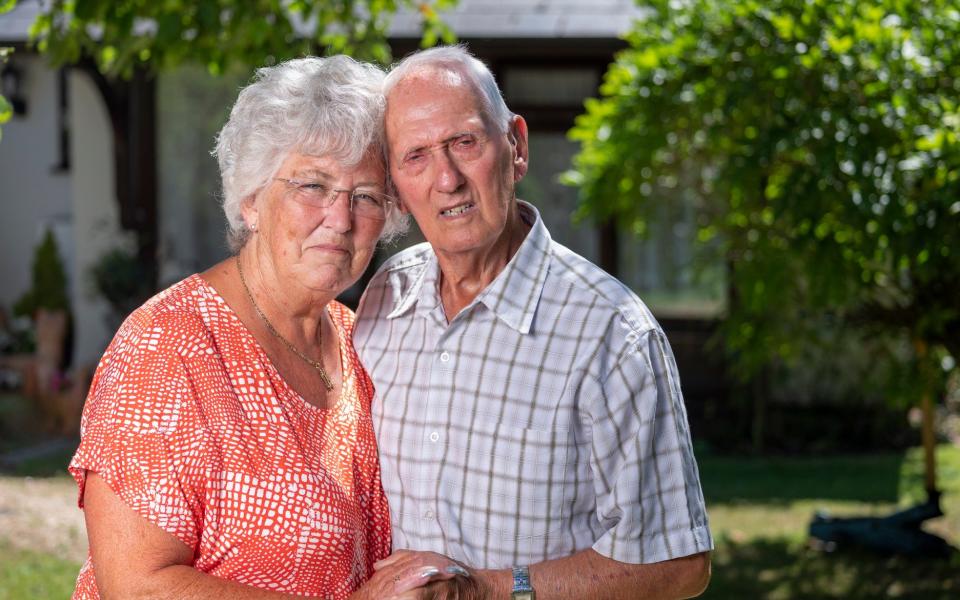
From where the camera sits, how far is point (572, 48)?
9641 mm

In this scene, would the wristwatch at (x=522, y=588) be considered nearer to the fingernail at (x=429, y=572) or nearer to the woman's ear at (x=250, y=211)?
the fingernail at (x=429, y=572)

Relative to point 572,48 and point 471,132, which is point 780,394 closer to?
point 572,48

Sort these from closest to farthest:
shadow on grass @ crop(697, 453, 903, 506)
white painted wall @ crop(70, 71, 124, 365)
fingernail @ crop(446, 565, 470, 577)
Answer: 1. fingernail @ crop(446, 565, 470, 577)
2. shadow on grass @ crop(697, 453, 903, 506)
3. white painted wall @ crop(70, 71, 124, 365)

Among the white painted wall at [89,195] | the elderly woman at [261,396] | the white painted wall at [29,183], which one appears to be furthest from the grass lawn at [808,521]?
the white painted wall at [29,183]

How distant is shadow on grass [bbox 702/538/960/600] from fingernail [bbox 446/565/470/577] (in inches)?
156

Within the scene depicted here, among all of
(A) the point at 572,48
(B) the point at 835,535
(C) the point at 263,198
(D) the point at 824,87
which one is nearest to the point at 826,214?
(D) the point at 824,87

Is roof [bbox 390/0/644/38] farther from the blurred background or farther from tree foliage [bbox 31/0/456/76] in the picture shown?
tree foliage [bbox 31/0/456/76]

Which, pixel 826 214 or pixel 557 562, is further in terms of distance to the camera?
pixel 826 214

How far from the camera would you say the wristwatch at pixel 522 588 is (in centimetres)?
228

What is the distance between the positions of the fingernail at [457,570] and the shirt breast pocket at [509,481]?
0.18 meters

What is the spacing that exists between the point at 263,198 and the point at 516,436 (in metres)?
0.75

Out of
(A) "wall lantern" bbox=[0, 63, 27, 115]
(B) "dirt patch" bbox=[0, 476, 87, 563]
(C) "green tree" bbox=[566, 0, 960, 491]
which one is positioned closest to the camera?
(C) "green tree" bbox=[566, 0, 960, 491]

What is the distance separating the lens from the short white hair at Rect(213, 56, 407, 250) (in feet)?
7.82

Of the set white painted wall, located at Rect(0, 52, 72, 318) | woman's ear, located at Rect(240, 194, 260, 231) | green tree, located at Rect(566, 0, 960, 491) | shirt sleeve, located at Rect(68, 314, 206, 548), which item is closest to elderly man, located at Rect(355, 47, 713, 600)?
woman's ear, located at Rect(240, 194, 260, 231)
